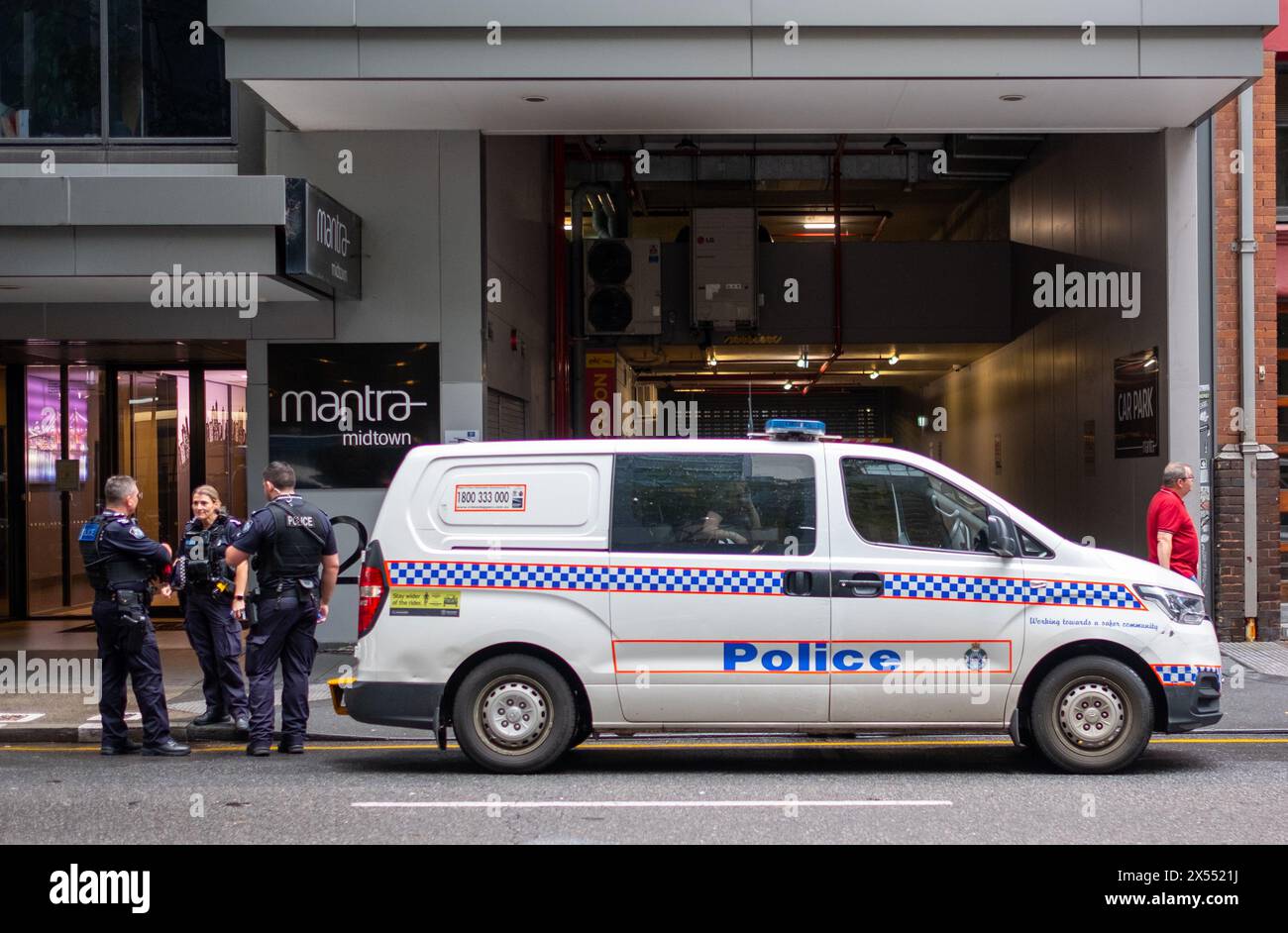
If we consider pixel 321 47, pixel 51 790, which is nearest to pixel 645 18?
pixel 321 47

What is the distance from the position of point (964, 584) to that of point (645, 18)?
655 cm

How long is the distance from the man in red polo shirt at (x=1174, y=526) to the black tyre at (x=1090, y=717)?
3.35 metres

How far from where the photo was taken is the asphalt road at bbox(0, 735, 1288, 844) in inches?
257

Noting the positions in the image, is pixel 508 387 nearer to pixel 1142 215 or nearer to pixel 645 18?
pixel 645 18

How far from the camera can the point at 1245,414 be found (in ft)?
44.2

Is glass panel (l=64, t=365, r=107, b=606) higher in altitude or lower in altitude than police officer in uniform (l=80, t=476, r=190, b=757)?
higher

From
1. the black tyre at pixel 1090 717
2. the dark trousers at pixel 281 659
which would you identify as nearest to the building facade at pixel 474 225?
the dark trousers at pixel 281 659

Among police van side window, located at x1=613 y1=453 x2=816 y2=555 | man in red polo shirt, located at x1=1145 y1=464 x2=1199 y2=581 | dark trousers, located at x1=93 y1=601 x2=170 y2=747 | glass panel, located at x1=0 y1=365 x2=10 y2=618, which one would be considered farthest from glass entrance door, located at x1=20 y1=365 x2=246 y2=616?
man in red polo shirt, located at x1=1145 y1=464 x2=1199 y2=581

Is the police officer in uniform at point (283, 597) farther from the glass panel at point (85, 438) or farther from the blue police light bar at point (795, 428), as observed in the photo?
the glass panel at point (85, 438)

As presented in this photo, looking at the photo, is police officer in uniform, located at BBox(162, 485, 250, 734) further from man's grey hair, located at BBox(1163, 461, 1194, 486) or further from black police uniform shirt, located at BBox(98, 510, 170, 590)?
man's grey hair, located at BBox(1163, 461, 1194, 486)

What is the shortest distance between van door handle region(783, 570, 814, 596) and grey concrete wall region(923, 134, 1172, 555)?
7110mm

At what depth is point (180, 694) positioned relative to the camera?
11242 mm

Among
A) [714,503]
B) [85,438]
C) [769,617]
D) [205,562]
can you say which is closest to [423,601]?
[714,503]

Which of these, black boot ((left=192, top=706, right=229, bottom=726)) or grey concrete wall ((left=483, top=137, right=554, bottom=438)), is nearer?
black boot ((left=192, top=706, right=229, bottom=726))
